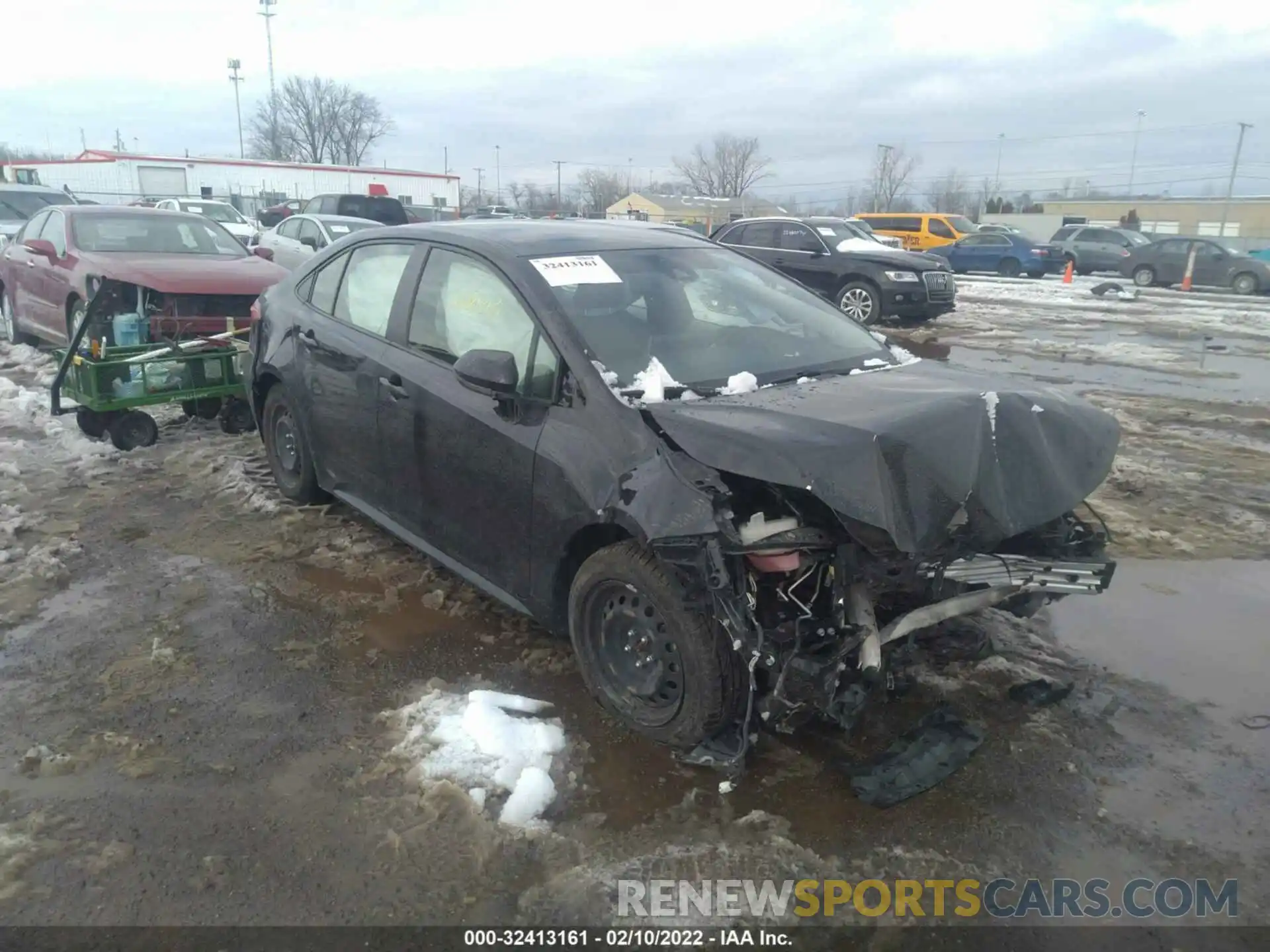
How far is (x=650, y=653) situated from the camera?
3.14 metres

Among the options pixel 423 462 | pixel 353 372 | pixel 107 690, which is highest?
pixel 353 372

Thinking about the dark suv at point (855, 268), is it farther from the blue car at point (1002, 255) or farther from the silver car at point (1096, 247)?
the silver car at point (1096, 247)

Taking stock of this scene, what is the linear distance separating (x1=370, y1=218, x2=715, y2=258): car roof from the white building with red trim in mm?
42450

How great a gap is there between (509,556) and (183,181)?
168 ft

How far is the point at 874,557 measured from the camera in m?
2.86

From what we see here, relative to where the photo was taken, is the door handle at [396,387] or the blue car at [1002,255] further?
the blue car at [1002,255]

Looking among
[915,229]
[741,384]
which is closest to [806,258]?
[741,384]

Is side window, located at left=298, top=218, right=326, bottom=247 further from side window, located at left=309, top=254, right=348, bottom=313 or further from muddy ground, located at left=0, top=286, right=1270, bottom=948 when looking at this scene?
muddy ground, located at left=0, top=286, right=1270, bottom=948

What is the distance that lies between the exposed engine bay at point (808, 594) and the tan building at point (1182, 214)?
4976cm

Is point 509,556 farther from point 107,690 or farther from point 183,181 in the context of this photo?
point 183,181

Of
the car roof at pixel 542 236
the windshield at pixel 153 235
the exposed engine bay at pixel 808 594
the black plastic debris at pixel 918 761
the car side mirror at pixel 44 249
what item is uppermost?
the car roof at pixel 542 236

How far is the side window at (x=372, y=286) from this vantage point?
4.36 meters

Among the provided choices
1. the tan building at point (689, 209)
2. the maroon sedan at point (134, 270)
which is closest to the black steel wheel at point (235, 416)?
the maroon sedan at point (134, 270)

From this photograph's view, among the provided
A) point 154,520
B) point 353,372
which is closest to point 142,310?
point 154,520
